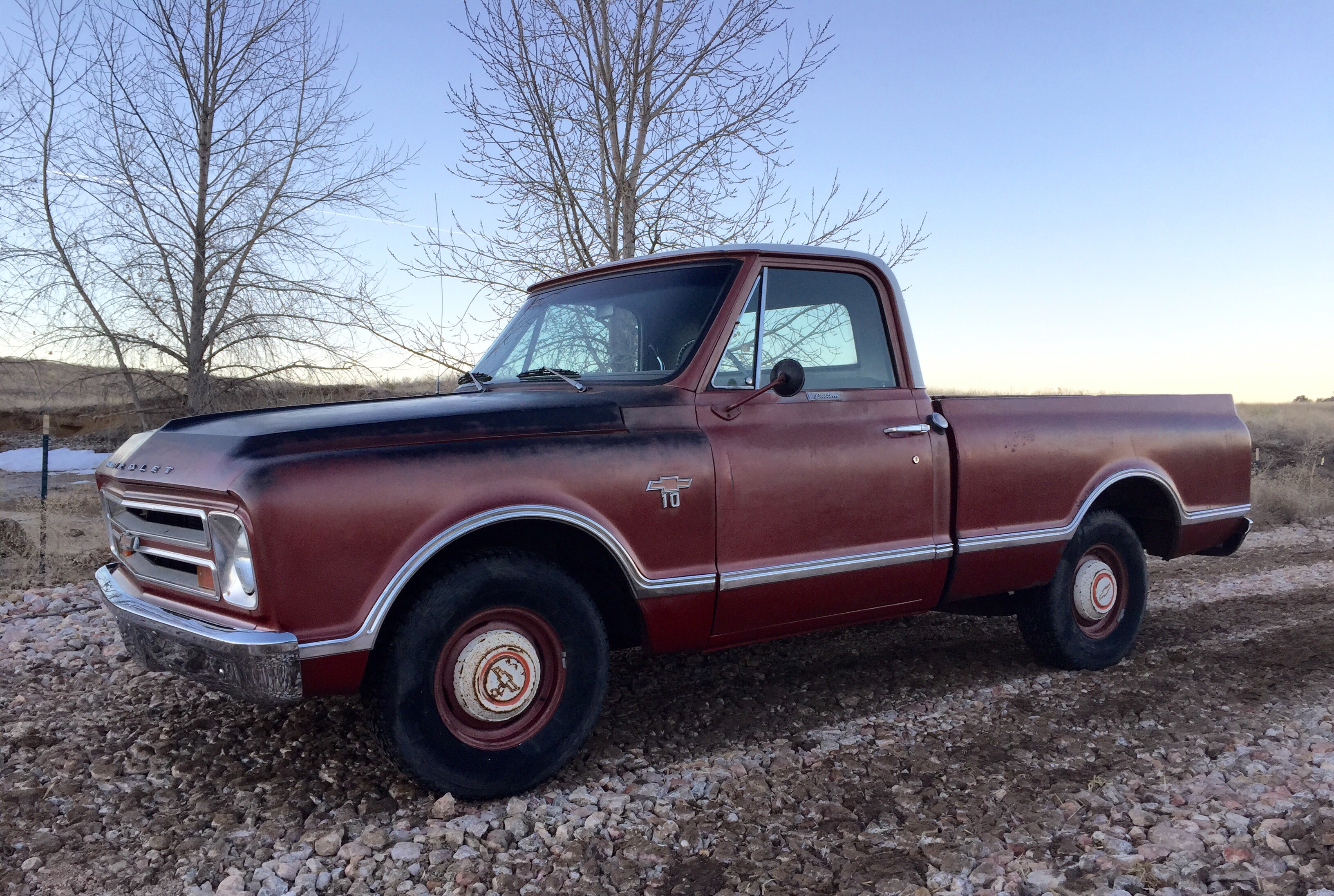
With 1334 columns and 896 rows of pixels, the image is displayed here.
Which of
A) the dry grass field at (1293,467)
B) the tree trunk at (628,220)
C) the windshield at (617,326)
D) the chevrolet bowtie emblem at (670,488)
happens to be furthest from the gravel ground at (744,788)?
the dry grass field at (1293,467)

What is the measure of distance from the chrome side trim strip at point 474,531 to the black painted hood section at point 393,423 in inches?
11.3

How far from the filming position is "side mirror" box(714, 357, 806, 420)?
12.3 ft

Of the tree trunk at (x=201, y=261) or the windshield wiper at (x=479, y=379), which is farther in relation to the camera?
the tree trunk at (x=201, y=261)

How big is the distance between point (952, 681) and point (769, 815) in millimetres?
1880

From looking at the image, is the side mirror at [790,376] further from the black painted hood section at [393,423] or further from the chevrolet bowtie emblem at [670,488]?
the black painted hood section at [393,423]

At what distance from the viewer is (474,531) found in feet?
10.6

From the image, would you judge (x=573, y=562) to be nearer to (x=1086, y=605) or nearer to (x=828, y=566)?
(x=828, y=566)

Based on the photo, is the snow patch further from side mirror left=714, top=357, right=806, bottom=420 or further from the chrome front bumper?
side mirror left=714, top=357, right=806, bottom=420

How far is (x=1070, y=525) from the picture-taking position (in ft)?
15.6

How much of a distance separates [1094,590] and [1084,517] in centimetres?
41

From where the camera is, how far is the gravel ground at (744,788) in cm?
280

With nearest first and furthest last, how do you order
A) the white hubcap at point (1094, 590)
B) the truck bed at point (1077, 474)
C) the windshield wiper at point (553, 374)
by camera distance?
the windshield wiper at point (553, 374), the truck bed at point (1077, 474), the white hubcap at point (1094, 590)

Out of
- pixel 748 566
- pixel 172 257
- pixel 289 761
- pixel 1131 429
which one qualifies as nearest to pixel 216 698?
pixel 289 761

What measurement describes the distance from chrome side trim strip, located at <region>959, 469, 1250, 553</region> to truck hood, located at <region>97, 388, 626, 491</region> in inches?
76.0
